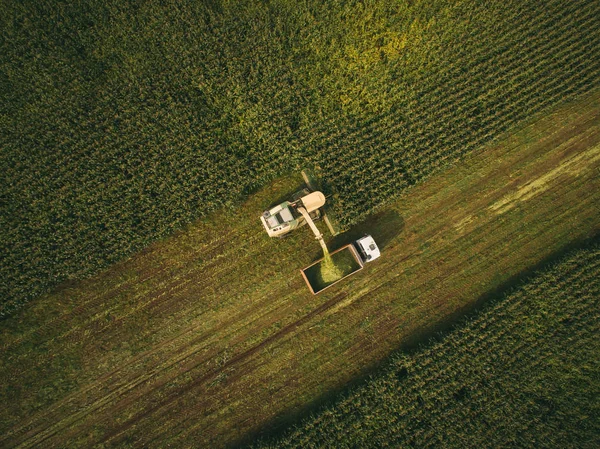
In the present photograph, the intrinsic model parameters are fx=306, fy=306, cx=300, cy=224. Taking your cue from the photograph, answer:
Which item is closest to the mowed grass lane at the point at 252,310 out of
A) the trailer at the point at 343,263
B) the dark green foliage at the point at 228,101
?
the trailer at the point at 343,263

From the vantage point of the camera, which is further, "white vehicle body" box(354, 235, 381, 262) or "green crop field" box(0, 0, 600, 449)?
"white vehicle body" box(354, 235, 381, 262)

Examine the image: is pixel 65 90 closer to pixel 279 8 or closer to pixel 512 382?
pixel 279 8

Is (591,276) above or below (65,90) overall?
below

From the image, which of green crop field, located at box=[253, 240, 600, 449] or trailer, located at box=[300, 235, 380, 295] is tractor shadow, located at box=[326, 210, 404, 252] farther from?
green crop field, located at box=[253, 240, 600, 449]

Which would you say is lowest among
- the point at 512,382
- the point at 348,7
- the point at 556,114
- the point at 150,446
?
the point at 512,382

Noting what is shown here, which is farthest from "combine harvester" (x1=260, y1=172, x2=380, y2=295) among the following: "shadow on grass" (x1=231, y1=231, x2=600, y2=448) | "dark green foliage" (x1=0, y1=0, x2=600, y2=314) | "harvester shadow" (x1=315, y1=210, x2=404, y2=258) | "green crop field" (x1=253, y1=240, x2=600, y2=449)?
"green crop field" (x1=253, y1=240, x2=600, y2=449)

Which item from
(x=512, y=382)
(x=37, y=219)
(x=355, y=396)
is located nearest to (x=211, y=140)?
(x=37, y=219)
